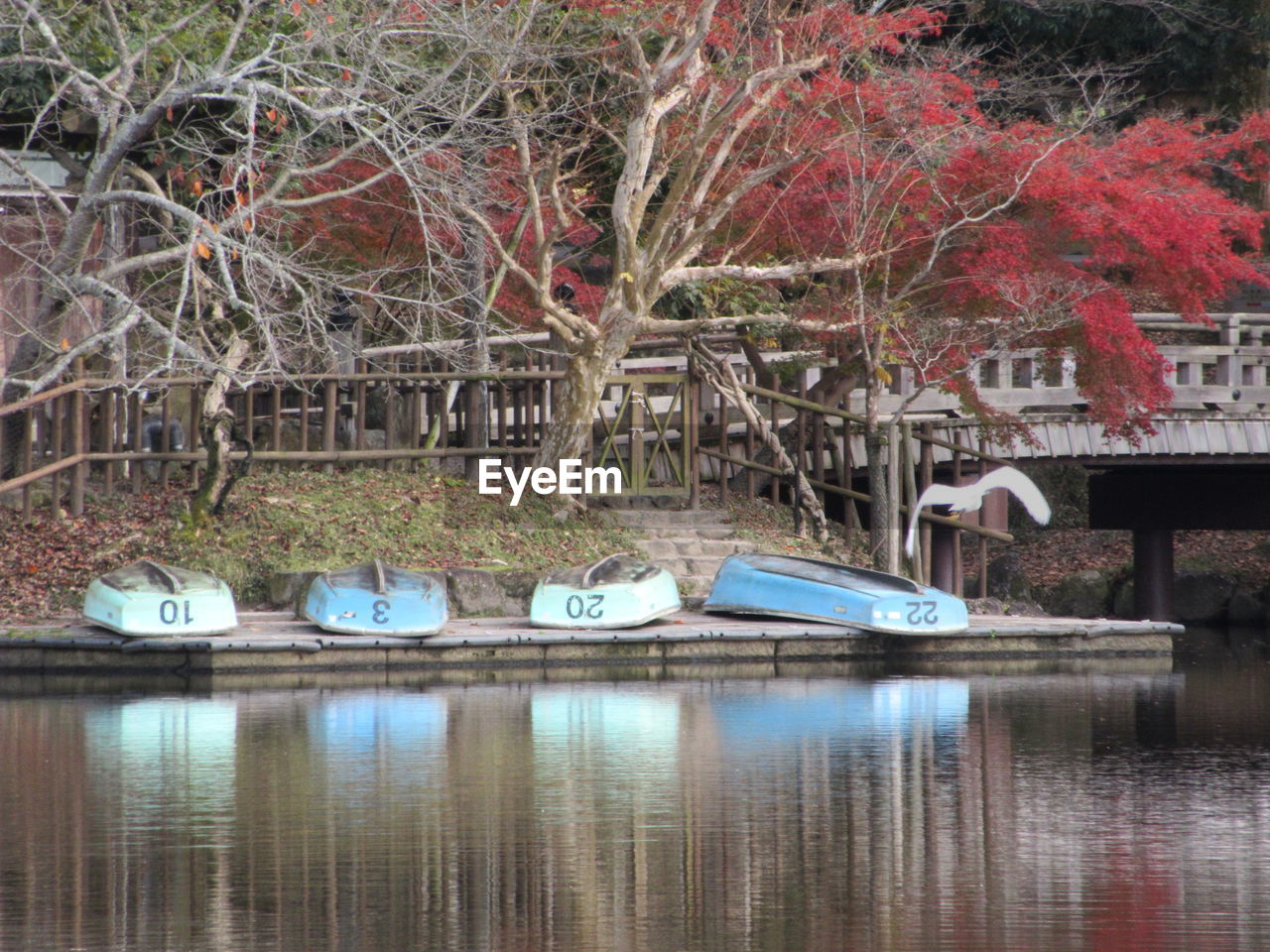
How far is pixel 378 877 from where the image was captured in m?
7.69

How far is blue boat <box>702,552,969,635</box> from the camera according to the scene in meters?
17.1

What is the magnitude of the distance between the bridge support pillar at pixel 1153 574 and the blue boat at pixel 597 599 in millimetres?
10925

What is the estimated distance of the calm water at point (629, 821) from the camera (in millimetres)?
6902

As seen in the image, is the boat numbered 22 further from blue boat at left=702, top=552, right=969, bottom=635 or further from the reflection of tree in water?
the reflection of tree in water

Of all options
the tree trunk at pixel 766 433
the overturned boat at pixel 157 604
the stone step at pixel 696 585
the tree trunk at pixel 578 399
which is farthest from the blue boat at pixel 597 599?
the tree trunk at pixel 766 433

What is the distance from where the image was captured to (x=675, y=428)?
22562mm

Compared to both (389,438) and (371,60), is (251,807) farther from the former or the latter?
(389,438)

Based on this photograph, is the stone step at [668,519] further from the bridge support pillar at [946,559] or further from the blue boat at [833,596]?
the bridge support pillar at [946,559]

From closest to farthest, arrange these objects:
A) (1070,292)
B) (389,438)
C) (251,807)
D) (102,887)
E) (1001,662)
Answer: (102,887)
(251,807)
(1001,662)
(1070,292)
(389,438)

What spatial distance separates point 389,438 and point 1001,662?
7.93m

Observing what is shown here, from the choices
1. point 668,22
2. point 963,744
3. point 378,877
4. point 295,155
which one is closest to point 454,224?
point 295,155

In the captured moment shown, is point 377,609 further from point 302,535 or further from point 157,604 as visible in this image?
point 302,535

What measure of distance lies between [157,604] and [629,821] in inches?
310

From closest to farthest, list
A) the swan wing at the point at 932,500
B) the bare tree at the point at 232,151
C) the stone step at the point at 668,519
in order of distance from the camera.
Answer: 1. the bare tree at the point at 232,151
2. the stone step at the point at 668,519
3. the swan wing at the point at 932,500
